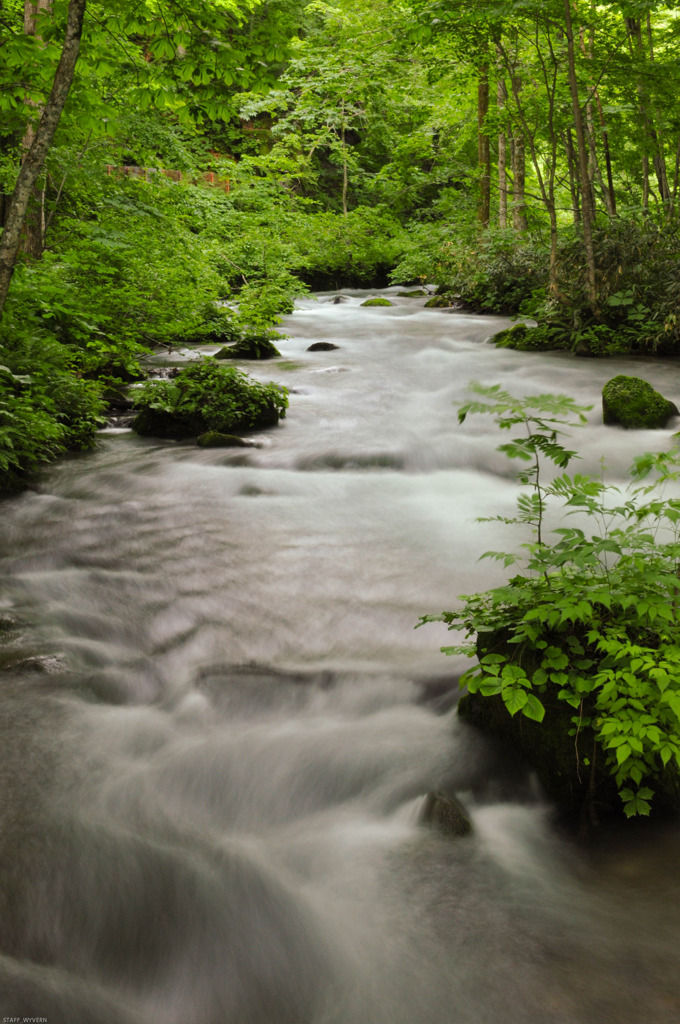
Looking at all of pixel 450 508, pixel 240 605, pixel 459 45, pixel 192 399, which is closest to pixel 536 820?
pixel 240 605

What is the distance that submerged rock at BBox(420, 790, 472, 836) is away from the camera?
2.67m

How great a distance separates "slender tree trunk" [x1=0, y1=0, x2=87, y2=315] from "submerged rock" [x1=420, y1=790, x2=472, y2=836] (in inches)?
142

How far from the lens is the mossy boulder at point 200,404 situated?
7957 millimetres

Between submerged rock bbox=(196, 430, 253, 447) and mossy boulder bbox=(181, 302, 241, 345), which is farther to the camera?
mossy boulder bbox=(181, 302, 241, 345)

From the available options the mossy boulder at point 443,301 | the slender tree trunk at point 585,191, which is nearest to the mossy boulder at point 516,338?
the slender tree trunk at point 585,191

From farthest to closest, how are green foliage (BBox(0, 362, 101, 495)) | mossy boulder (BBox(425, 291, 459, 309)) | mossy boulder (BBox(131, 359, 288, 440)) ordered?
mossy boulder (BBox(425, 291, 459, 309)) → mossy boulder (BBox(131, 359, 288, 440)) → green foliage (BBox(0, 362, 101, 495))

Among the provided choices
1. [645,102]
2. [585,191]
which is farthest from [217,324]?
[645,102]

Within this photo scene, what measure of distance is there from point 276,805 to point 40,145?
12.5 ft

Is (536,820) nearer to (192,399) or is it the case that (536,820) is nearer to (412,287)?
(192,399)

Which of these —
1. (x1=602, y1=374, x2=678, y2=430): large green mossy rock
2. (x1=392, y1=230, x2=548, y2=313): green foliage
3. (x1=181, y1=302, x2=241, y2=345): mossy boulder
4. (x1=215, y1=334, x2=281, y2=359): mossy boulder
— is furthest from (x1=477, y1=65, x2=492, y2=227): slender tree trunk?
(x1=602, y1=374, x2=678, y2=430): large green mossy rock

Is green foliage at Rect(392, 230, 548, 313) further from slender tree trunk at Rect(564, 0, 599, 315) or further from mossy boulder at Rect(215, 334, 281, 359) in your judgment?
mossy boulder at Rect(215, 334, 281, 359)

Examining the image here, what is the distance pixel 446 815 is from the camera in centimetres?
271

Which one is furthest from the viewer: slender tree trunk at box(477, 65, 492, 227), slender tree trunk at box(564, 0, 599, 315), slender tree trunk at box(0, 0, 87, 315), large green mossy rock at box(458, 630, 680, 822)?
slender tree trunk at box(477, 65, 492, 227)

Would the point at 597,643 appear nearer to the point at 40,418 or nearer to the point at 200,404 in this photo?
the point at 40,418
